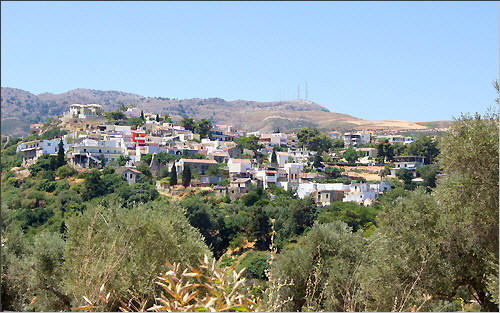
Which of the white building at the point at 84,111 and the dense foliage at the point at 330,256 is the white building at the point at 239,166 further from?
the dense foliage at the point at 330,256

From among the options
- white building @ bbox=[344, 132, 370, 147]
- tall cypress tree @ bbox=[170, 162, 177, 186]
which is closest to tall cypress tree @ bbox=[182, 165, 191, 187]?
tall cypress tree @ bbox=[170, 162, 177, 186]

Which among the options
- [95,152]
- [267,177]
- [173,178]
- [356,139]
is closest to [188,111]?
[356,139]

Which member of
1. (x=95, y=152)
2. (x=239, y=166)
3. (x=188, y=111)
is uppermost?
(x=188, y=111)

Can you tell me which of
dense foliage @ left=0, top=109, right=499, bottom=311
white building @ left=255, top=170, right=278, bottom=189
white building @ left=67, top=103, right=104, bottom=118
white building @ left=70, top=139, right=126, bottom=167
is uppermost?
white building @ left=67, top=103, right=104, bottom=118

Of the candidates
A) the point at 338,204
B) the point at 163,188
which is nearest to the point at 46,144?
the point at 163,188

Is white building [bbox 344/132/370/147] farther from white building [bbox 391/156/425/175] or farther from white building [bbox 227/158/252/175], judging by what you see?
white building [bbox 227/158/252/175]

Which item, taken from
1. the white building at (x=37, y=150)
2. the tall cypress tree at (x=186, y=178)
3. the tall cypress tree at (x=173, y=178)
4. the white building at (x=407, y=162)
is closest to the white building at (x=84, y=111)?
the white building at (x=37, y=150)

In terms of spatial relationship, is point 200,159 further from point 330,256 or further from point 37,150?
point 330,256

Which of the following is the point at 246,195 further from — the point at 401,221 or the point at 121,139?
the point at 401,221
